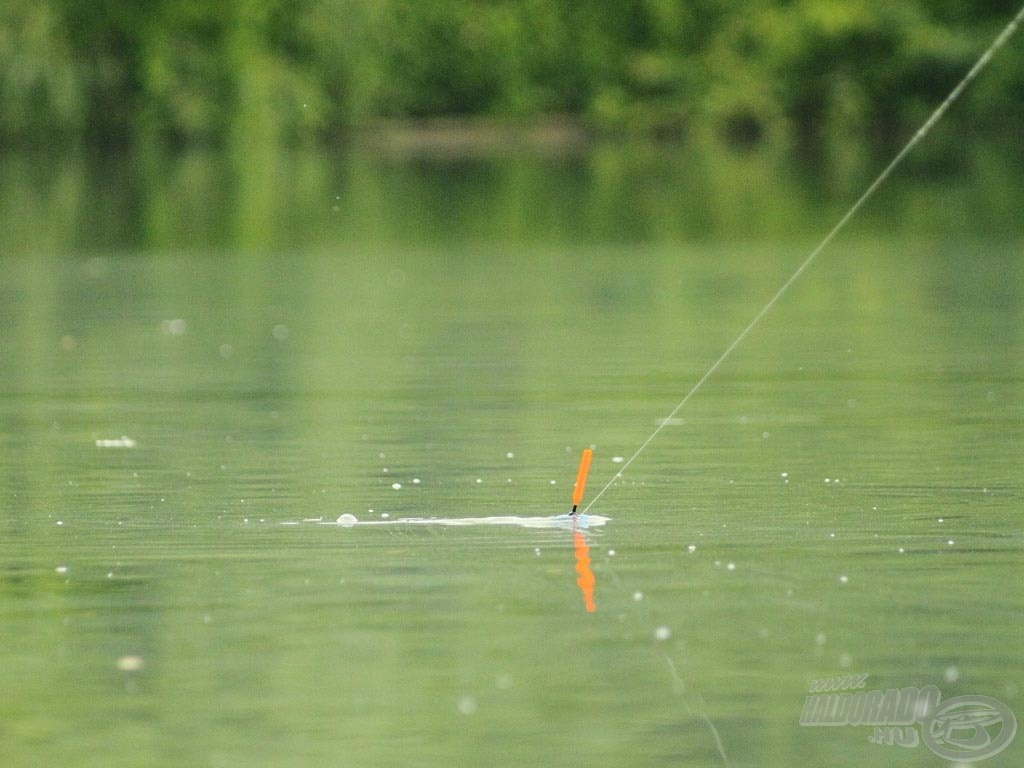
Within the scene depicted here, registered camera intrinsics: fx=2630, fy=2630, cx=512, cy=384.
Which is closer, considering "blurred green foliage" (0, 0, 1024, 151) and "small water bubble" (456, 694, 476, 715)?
"small water bubble" (456, 694, 476, 715)

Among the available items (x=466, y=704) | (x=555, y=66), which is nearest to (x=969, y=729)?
(x=466, y=704)

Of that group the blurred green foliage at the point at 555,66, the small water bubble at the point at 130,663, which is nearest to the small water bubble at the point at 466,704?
the small water bubble at the point at 130,663

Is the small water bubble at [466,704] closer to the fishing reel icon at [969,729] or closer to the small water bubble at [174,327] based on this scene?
the fishing reel icon at [969,729]

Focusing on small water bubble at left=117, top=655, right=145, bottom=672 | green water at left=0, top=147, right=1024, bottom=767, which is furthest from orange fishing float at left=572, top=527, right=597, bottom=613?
small water bubble at left=117, top=655, right=145, bottom=672

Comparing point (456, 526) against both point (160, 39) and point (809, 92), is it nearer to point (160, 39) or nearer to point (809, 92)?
point (160, 39)

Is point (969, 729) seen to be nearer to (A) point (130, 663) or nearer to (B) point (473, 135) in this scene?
(A) point (130, 663)

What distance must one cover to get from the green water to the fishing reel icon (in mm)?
63

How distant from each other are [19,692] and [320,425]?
19.2 feet

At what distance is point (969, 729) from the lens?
595 centimetres

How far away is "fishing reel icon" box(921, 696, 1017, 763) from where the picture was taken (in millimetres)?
5809

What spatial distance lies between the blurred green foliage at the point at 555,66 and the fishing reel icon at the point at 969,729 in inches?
2099

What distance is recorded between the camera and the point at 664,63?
7581 centimetres

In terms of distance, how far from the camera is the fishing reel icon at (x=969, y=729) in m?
5.81

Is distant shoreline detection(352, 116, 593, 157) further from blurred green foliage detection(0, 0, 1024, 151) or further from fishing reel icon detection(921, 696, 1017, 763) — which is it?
fishing reel icon detection(921, 696, 1017, 763)
